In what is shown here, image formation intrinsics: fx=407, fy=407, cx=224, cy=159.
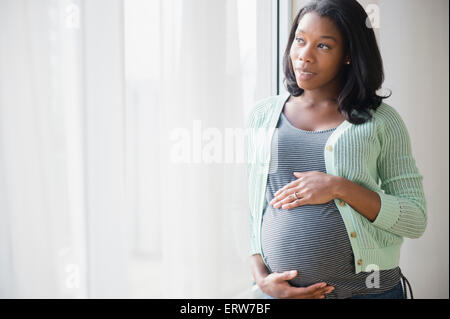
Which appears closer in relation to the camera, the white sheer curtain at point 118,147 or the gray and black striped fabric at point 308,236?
the white sheer curtain at point 118,147

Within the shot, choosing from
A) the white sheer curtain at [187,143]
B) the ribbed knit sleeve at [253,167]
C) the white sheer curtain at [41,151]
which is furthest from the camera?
the ribbed knit sleeve at [253,167]

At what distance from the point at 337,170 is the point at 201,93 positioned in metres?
0.36

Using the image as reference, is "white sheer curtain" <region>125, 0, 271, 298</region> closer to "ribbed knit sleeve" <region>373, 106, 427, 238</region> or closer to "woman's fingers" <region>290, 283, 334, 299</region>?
"woman's fingers" <region>290, 283, 334, 299</region>

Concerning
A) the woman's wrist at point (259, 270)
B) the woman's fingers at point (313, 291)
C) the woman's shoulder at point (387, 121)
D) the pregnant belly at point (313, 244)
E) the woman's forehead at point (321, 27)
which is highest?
the woman's forehead at point (321, 27)

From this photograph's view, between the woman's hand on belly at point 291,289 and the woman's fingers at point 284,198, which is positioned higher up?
the woman's fingers at point 284,198

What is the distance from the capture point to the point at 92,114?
815mm

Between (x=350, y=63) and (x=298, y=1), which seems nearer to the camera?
(x=350, y=63)

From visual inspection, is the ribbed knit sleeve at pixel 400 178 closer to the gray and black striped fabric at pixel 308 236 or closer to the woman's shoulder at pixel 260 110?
the gray and black striped fabric at pixel 308 236

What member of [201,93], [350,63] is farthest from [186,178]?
[350,63]

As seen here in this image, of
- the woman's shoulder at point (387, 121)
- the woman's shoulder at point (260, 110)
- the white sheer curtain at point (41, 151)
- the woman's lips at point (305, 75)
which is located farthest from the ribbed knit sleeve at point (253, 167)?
the white sheer curtain at point (41, 151)

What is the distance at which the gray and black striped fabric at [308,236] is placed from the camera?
0.90 m
